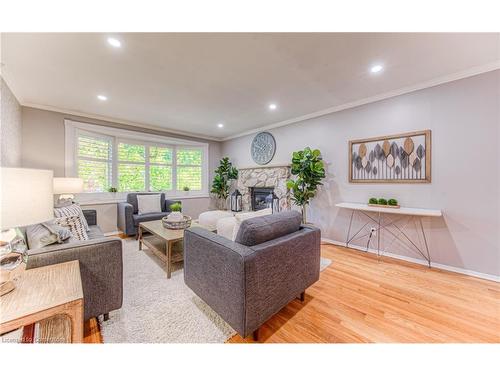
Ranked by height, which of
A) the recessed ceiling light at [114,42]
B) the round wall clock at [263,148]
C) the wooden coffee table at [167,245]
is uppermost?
the recessed ceiling light at [114,42]

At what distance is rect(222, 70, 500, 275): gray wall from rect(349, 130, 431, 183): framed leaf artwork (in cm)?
8

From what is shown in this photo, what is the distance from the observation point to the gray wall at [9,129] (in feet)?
7.72

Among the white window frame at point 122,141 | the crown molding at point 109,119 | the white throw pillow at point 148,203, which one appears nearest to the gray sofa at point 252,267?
the white throw pillow at point 148,203

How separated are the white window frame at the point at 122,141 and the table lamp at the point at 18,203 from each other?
3289mm

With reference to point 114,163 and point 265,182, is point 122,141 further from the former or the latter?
point 265,182

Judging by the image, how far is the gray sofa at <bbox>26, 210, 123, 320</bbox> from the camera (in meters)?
1.29

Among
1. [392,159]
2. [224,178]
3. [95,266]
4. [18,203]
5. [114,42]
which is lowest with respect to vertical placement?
[95,266]

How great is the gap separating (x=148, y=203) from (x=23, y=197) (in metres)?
3.32

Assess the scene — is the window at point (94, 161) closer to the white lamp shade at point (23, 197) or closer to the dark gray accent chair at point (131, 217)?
the dark gray accent chair at point (131, 217)

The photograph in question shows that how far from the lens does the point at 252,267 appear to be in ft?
4.02

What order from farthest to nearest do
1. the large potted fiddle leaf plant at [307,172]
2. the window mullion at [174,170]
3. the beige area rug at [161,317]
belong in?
1. the window mullion at [174,170]
2. the large potted fiddle leaf plant at [307,172]
3. the beige area rug at [161,317]

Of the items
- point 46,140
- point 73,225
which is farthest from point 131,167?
point 73,225
